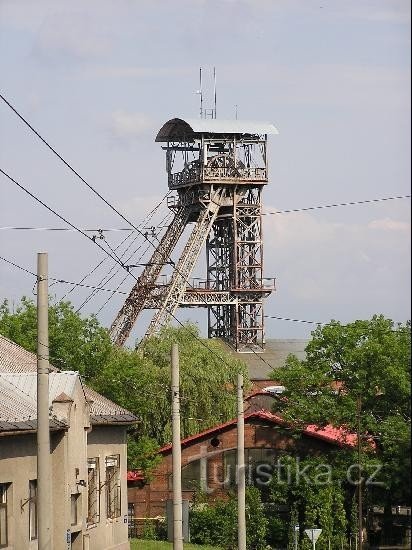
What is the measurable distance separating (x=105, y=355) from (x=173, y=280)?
3508cm

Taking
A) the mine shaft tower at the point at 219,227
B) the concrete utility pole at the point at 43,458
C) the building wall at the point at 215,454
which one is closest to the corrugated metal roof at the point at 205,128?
the mine shaft tower at the point at 219,227

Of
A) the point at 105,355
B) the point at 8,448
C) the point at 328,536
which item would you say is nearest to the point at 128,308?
the point at 105,355

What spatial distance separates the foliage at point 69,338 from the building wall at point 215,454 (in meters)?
5.83

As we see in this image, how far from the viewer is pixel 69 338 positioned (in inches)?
2108

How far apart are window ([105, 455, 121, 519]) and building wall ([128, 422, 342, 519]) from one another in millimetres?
12639

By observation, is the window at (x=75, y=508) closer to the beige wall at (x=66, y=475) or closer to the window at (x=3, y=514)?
the beige wall at (x=66, y=475)

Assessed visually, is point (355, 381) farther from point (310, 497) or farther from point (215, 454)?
point (215, 454)

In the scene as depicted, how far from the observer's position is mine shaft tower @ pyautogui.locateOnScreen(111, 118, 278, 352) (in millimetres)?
88188

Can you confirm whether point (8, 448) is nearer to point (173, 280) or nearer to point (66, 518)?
point (66, 518)

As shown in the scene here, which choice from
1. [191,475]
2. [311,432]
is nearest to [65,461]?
[311,432]

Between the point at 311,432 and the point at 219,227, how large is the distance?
4100 cm

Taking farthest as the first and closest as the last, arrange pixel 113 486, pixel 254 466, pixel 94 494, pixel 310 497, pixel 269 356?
pixel 269 356
pixel 254 466
pixel 310 497
pixel 113 486
pixel 94 494

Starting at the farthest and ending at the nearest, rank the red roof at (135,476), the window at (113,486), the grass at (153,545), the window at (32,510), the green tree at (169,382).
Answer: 1. the red roof at (135,476)
2. the green tree at (169,382)
3. the grass at (153,545)
4. the window at (113,486)
5. the window at (32,510)

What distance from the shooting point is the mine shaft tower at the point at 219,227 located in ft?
289
